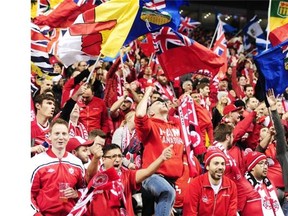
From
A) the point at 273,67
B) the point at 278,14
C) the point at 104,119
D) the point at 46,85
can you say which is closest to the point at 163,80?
the point at 278,14

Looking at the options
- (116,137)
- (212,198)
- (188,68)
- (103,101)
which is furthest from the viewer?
(103,101)

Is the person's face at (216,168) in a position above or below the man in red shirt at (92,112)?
above

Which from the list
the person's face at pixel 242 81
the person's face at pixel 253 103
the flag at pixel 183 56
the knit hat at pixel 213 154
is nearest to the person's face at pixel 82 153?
the knit hat at pixel 213 154

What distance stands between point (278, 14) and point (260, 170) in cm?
516

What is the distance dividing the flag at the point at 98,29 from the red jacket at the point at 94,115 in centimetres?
119

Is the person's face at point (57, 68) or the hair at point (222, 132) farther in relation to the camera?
the person's face at point (57, 68)

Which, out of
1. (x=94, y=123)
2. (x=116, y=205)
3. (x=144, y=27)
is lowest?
(x=94, y=123)

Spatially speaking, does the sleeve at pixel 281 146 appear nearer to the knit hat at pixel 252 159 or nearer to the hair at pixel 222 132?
the knit hat at pixel 252 159

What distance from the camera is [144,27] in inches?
333

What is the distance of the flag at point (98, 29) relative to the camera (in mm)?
8188
